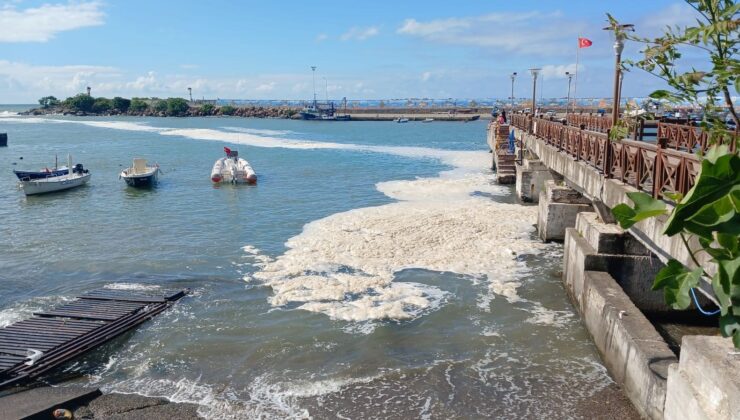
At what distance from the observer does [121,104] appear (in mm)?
188500

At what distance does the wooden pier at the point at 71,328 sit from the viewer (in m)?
10.8

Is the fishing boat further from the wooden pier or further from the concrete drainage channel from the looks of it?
the concrete drainage channel

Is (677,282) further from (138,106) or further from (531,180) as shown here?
(138,106)

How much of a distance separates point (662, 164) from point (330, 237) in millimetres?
13383

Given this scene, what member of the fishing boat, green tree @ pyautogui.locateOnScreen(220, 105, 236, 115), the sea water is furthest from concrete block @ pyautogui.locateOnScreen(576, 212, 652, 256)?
green tree @ pyautogui.locateOnScreen(220, 105, 236, 115)

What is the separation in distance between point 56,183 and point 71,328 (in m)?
25.2

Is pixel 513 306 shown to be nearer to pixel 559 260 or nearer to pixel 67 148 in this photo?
pixel 559 260

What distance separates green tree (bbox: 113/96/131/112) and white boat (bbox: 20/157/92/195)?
166 meters

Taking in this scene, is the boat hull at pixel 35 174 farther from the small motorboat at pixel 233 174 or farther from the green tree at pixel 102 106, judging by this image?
the green tree at pixel 102 106

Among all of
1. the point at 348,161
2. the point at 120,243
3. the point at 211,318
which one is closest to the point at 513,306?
the point at 211,318

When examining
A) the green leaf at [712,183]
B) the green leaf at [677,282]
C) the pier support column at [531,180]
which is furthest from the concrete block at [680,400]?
the pier support column at [531,180]

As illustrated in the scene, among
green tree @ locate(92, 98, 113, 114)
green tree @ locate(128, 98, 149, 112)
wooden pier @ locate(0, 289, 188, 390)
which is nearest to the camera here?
wooden pier @ locate(0, 289, 188, 390)

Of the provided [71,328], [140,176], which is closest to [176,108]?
[140,176]

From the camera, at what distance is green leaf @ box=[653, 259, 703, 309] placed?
13.4ft
